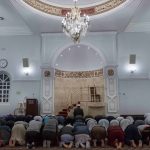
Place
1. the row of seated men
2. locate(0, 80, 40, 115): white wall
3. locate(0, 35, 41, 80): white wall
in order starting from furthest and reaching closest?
1. locate(0, 35, 41, 80): white wall
2. locate(0, 80, 40, 115): white wall
3. the row of seated men

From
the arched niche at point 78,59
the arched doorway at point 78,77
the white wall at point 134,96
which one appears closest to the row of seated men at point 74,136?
the white wall at point 134,96

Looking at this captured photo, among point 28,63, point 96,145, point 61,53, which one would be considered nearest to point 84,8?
point 61,53

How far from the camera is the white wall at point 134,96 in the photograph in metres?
12.6

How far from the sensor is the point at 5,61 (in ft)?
43.0

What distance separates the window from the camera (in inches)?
512

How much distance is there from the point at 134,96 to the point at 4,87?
6529 millimetres

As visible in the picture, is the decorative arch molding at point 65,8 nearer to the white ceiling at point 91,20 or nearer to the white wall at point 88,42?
the white ceiling at point 91,20

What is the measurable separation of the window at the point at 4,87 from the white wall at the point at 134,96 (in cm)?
567

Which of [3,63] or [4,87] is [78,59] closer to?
[3,63]

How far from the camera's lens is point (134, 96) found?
41.7 feet

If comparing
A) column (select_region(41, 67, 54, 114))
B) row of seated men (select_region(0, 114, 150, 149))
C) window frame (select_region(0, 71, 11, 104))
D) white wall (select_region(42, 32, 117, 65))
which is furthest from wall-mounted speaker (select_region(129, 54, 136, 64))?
row of seated men (select_region(0, 114, 150, 149))

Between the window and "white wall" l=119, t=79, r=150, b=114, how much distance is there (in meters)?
5.67

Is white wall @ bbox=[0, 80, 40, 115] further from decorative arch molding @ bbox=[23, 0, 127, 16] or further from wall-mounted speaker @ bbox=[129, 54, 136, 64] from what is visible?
wall-mounted speaker @ bbox=[129, 54, 136, 64]

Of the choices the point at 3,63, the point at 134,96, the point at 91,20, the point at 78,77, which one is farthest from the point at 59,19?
the point at 134,96
